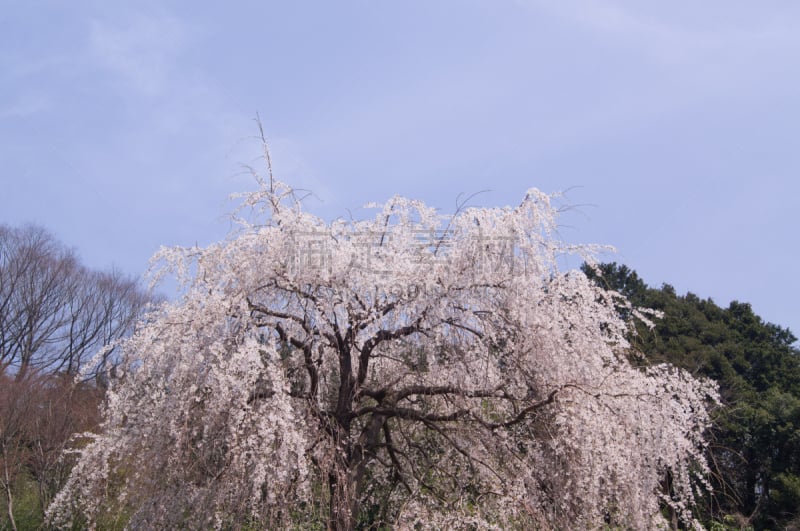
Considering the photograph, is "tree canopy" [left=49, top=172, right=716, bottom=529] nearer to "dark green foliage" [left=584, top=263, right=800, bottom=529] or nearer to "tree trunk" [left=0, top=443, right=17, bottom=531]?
"dark green foliage" [left=584, top=263, right=800, bottom=529]

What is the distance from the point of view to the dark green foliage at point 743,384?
1184cm

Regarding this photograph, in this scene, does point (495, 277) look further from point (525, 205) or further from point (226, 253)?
point (226, 253)

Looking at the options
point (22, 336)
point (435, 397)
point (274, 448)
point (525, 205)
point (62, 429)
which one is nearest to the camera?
point (274, 448)

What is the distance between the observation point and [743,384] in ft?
55.2

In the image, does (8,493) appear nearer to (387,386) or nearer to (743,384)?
(387,386)

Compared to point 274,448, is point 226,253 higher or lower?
higher

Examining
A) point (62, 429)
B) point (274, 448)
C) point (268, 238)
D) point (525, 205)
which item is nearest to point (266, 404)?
point (274, 448)

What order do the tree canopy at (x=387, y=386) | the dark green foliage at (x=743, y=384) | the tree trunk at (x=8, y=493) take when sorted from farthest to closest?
the dark green foliage at (x=743, y=384) < the tree trunk at (x=8, y=493) < the tree canopy at (x=387, y=386)

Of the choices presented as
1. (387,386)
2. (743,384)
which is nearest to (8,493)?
(387,386)

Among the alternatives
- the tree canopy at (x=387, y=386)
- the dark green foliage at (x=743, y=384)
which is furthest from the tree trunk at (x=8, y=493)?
the dark green foliage at (x=743, y=384)

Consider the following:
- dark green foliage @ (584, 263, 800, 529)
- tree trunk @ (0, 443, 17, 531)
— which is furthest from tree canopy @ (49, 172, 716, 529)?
tree trunk @ (0, 443, 17, 531)

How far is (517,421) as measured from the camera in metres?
5.18

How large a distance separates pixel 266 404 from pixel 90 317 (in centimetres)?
2394

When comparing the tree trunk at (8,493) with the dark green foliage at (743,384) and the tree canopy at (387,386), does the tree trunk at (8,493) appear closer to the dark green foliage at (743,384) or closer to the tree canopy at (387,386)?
the tree canopy at (387,386)
